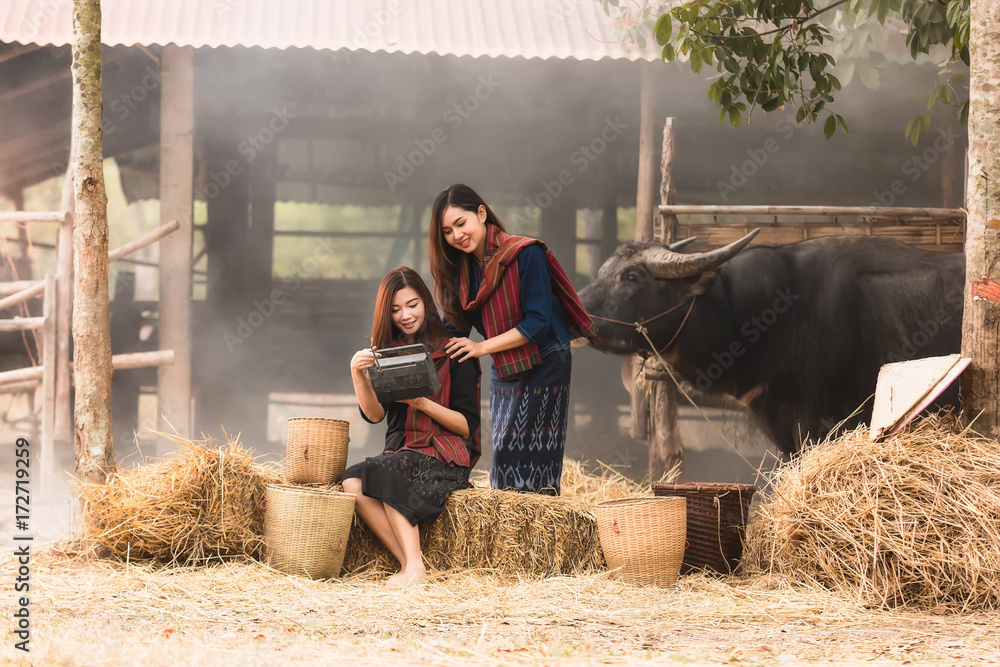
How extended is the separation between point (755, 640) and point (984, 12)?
266 centimetres

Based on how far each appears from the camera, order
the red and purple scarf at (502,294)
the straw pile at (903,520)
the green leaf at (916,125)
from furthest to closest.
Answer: the green leaf at (916,125)
the red and purple scarf at (502,294)
the straw pile at (903,520)

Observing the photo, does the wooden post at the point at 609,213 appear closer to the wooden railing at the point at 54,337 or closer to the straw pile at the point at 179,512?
the wooden railing at the point at 54,337

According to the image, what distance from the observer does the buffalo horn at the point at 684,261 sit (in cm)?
507

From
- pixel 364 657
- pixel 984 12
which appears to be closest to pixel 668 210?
pixel 984 12

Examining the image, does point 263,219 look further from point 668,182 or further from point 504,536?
point 504,536

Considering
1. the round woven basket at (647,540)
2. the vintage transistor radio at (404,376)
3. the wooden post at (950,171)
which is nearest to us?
the vintage transistor radio at (404,376)

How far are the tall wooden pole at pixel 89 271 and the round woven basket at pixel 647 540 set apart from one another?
90.4 inches

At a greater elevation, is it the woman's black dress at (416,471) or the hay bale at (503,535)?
the woman's black dress at (416,471)

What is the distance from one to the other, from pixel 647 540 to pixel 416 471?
3.26ft

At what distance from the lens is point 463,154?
25.8 ft

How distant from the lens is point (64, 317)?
19.7 feet

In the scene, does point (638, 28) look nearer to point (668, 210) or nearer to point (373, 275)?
point (668, 210)

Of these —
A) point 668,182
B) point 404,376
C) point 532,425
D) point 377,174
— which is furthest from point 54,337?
point 668,182

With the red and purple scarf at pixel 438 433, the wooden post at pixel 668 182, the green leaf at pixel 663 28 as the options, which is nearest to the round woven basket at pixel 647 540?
the red and purple scarf at pixel 438 433
